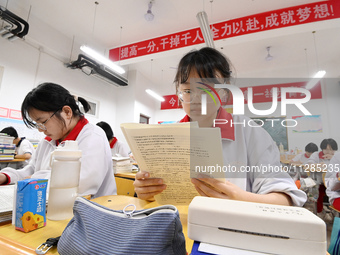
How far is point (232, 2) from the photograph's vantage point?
357cm

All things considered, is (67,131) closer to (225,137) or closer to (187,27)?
(225,137)

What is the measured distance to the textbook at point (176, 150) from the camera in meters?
0.59

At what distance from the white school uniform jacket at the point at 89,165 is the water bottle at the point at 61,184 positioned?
32 cm

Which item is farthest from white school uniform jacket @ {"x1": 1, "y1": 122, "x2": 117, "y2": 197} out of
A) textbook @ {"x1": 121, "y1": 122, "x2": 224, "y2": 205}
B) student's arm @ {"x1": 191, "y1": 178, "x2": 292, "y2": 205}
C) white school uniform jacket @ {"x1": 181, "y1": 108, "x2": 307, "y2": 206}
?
white school uniform jacket @ {"x1": 181, "y1": 108, "x2": 307, "y2": 206}

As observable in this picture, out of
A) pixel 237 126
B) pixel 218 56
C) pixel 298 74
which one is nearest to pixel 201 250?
pixel 237 126

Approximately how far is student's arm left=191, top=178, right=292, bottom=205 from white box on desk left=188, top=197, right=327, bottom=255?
246 millimetres

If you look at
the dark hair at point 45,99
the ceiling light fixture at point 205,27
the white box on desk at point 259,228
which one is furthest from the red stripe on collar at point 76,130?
the ceiling light fixture at point 205,27

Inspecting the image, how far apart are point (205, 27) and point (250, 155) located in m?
2.83

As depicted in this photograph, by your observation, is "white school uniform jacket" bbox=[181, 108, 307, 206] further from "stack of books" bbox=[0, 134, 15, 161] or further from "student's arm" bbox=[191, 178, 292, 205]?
"stack of books" bbox=[0, 134, 15, 161]

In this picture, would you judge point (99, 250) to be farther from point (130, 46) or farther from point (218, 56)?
point (130, 46)

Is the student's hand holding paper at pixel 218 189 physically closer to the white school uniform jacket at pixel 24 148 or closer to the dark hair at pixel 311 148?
the white school uniform jacket at pixel 24 148

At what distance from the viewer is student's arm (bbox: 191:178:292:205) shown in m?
0.67

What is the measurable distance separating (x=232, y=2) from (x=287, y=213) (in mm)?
4252

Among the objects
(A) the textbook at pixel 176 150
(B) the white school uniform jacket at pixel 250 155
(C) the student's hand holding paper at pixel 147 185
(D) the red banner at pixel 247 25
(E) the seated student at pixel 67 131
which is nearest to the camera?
(A) the textbook at pixel 176 150
